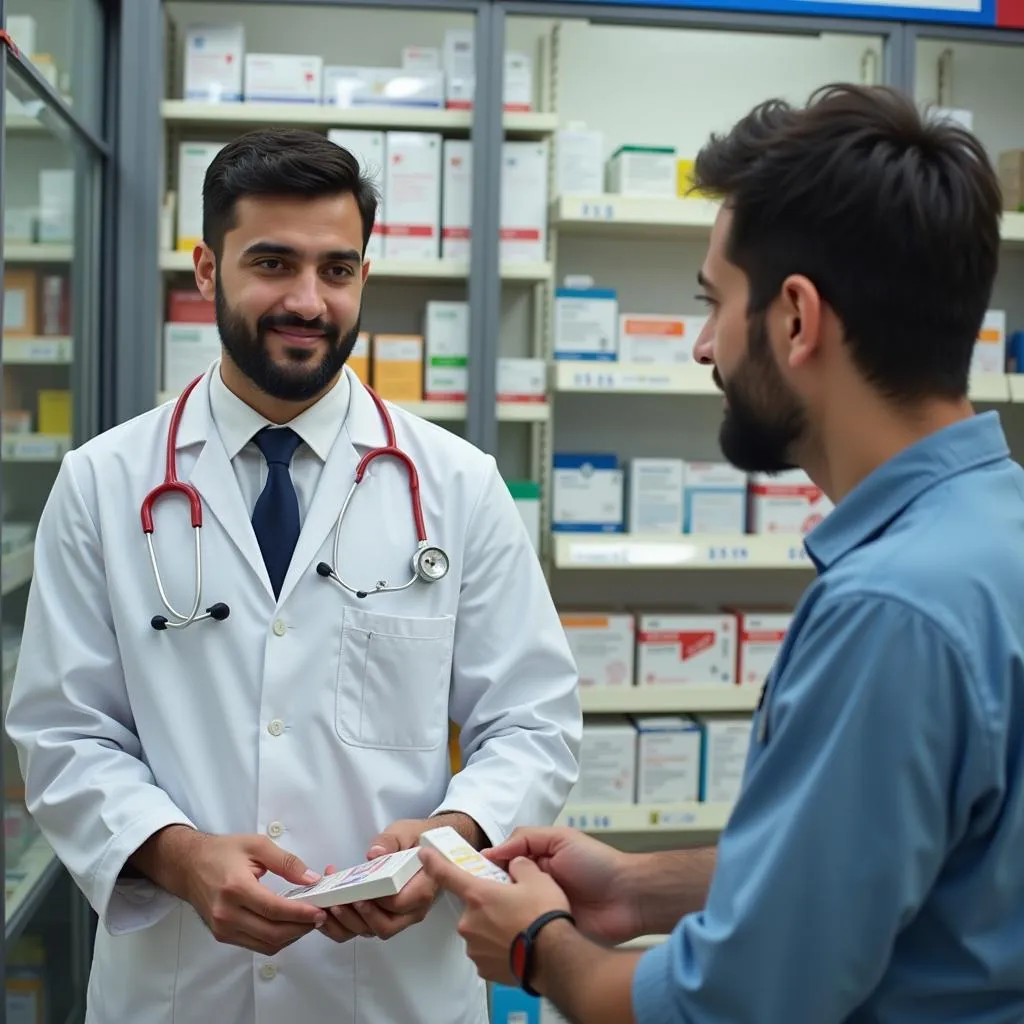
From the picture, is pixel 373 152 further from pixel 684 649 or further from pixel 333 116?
pixel 684 649

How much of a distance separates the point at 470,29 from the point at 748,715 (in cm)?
212

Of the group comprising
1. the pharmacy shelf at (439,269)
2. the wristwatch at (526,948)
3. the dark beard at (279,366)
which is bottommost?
the wristwatch at (526,948)

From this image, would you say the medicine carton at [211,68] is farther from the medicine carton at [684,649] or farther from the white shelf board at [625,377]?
the medicine carton at [684,649]

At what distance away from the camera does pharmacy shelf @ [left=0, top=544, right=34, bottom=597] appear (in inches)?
87.5

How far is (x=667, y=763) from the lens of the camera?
3.08 metres

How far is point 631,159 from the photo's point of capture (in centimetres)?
299

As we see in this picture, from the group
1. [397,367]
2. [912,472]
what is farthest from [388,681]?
[397,367]

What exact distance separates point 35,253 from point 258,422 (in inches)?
47.5

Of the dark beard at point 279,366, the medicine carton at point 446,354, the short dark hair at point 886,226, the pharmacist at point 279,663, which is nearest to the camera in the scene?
the short dark hair at point 886,226

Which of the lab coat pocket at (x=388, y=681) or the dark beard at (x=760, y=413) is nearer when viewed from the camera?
the dark beard at (x=760, y=413)

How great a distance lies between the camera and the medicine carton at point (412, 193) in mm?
2910

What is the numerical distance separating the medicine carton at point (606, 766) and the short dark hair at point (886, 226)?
2259mm

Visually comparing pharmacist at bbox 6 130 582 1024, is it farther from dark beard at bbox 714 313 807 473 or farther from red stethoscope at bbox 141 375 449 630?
dark beard at bbox 714 313 807 473

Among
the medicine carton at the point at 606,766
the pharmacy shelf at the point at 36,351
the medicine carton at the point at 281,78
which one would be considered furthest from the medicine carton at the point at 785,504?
the pharmacy shelf at the point at 36,351
